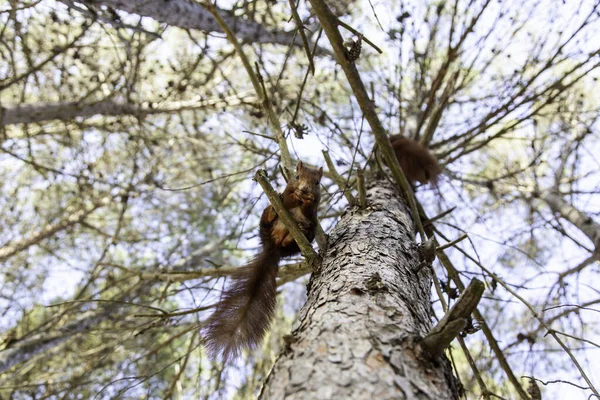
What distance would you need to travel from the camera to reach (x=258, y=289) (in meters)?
1.92

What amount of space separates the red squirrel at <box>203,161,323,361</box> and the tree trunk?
28 centimetres

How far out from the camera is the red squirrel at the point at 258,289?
1.76m

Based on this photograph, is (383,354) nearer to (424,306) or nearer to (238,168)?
(424,306)

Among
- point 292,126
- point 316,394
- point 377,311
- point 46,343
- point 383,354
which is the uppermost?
point 292,126

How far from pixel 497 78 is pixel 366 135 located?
1.33m

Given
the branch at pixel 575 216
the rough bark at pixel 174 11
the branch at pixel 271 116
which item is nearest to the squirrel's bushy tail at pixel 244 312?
the branch at pixel 271 116

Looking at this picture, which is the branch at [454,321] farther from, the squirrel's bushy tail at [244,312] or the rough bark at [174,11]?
the rough bark at [174,11]

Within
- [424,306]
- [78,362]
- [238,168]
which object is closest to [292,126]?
[424,306]

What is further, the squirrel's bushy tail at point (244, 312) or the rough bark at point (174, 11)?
the rough bark at point (174, 11)

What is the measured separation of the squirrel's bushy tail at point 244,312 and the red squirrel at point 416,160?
1.56 meters

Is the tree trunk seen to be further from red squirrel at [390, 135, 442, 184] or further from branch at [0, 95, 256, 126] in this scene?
branch at [0, 95, 256, 126]

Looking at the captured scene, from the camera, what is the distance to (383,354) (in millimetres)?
1079

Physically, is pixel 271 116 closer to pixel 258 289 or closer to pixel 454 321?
pixel 258 289

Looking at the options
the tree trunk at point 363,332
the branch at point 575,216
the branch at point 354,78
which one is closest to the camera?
the tree trunk at point 363,332
